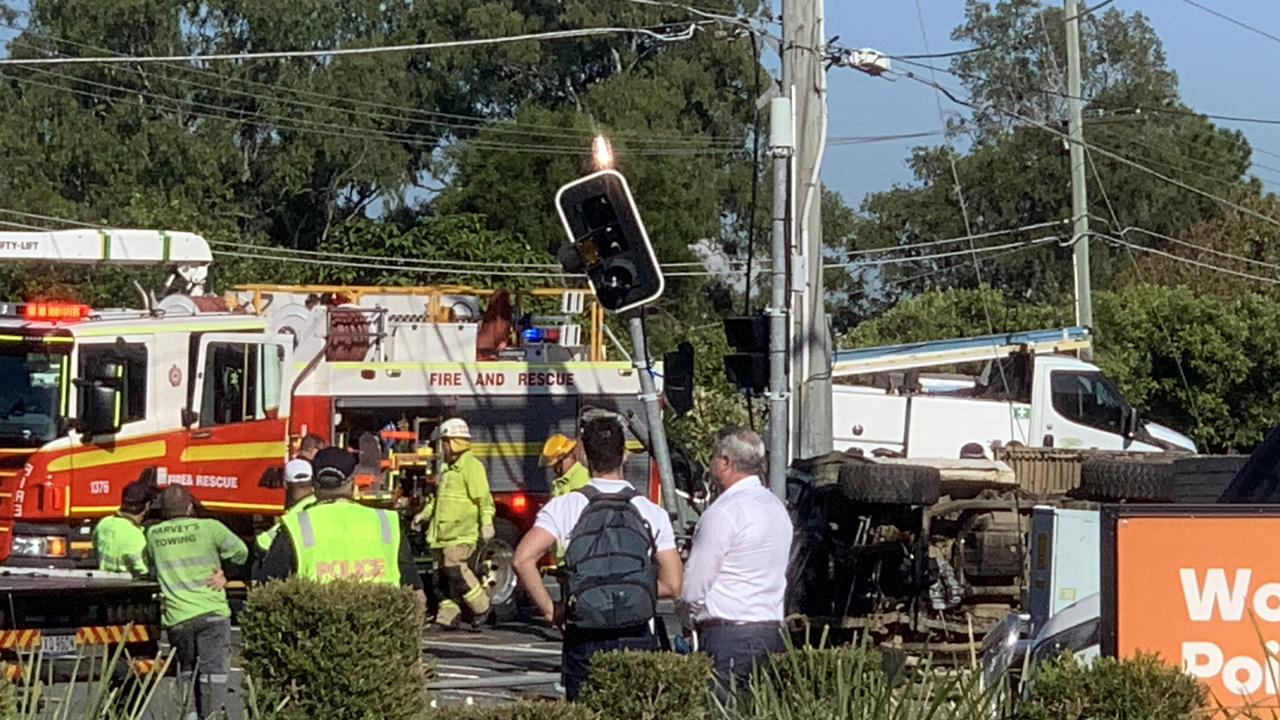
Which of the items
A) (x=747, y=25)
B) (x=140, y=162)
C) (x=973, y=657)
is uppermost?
(x=140, y=162)

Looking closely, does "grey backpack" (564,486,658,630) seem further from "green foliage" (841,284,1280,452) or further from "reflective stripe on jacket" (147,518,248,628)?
"green foliage" (841,284,1280,452)

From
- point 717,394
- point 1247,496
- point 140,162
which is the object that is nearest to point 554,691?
point 1247,496

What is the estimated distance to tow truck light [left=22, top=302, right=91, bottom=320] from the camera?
16.8 metres

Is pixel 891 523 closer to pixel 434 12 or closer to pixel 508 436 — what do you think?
pixel 508 436

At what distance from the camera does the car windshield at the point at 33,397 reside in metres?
16.6

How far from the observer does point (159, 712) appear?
245 inches

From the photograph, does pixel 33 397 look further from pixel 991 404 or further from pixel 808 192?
pixel 991 404

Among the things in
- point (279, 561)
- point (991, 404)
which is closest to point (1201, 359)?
point (991, 404)

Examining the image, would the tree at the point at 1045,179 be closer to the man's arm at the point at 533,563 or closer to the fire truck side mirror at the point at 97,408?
the fire truck side mirror at the point at 97,408

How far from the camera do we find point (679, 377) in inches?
555

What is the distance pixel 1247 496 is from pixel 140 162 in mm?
45917

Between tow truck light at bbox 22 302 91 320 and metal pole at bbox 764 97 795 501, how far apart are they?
618cm

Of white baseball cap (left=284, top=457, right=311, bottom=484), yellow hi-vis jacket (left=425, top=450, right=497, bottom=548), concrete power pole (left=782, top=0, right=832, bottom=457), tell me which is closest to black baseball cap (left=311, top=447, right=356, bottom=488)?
white baseball cap (left=284, top=457, right=311, bottom=484)

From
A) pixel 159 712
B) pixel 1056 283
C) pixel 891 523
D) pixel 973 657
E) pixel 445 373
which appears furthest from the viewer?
pixel 1056 283
